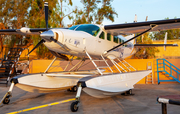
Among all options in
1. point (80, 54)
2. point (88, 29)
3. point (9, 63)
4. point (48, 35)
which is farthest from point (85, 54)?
point (9, 63)

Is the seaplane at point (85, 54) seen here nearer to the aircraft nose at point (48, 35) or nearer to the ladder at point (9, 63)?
the aircraft nose at point (48, 35)

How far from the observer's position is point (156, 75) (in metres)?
11.9

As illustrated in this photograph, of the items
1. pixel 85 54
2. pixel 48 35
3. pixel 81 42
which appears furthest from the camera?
pixel 85 54

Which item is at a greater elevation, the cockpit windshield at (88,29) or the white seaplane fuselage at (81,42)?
the cockpit windshield at (88,29)

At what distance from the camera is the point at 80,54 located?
6598mm

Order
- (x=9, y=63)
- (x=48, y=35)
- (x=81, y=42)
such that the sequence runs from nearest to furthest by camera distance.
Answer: (x=48, y=35), (x=81, y=42), (x=9, y=63)

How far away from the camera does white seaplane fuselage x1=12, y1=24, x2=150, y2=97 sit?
540cm

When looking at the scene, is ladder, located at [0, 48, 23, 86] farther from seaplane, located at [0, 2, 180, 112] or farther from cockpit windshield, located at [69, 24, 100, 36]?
cockpit windshield, located at [69, 24, 100, 36]

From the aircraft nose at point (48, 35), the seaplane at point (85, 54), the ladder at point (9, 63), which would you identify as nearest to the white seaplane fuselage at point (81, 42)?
the seaplane at point (85, 54)

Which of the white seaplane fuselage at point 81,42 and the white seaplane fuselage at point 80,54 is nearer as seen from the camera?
the white seaplane fuselage at point 80,54

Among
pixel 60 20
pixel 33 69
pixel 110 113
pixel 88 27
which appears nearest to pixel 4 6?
pixel 60 20

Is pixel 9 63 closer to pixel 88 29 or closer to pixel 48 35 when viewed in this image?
pixel 88 29

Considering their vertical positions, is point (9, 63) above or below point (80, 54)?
below

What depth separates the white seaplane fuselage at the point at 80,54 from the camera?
17.7 feet
